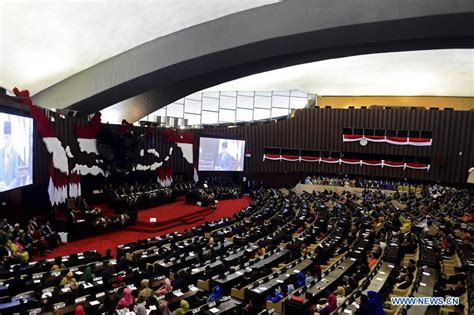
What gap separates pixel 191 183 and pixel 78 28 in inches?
496

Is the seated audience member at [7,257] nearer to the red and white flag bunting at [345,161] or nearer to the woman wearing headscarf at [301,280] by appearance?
the woman wearing headscarf at [301,280]

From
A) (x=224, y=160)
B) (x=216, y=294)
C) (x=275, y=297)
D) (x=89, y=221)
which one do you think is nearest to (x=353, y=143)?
(x=224, y=160)

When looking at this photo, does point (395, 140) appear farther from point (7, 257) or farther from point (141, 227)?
point (7, 257)

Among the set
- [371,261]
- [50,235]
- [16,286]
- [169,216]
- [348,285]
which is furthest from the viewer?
[169,216]

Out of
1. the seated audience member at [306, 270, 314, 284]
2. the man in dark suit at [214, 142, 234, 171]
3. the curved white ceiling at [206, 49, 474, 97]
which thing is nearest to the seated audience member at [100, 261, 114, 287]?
the seated audience member at [306, 270, 314, 284]

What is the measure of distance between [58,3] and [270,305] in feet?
32.2

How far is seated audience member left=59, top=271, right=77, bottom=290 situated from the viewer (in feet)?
22.6

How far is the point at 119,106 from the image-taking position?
62.5ft

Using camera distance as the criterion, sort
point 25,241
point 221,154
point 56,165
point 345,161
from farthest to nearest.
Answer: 1. point 345,161
2. point 221,154
3. point 56,165
4. point 25,241

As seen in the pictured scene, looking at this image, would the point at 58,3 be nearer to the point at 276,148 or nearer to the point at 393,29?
the point at 393,29

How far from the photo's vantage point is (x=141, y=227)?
14172 millimetres

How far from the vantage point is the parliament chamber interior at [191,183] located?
7480 mm

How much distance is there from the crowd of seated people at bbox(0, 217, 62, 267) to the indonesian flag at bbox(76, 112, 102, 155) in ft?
13.9

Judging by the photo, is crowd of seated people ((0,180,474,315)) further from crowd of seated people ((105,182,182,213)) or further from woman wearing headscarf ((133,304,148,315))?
crowd of seated people ((105,182,182,213))
